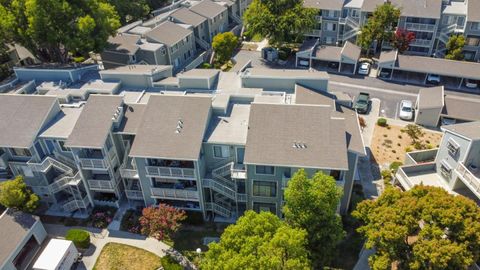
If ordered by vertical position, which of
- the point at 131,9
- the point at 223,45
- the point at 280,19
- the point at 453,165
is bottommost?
the point at 453,165

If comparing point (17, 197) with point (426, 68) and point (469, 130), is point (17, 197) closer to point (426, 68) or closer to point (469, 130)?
point (469, 130)

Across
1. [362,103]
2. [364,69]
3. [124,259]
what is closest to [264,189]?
[124,259]

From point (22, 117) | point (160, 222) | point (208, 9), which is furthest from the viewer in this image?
point (208, 9)

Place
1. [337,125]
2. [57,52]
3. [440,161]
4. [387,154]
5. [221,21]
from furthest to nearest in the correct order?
[221,21] < [57,52] < [387,154] < [440,161] < [337,125]

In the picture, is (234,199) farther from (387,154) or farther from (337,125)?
(387,154)

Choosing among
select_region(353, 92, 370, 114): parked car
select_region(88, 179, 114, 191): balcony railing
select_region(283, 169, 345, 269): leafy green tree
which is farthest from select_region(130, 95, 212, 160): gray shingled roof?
select_region(353, 92, 370, 114): parked car

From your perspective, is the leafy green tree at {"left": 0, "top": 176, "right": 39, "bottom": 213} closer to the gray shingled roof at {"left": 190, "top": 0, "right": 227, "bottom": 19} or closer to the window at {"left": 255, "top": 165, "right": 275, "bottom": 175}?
the window at {"left": 255, "top": 165, "right": 275, "bottom": 175}

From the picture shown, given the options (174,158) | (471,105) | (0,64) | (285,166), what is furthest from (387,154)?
(0,64)

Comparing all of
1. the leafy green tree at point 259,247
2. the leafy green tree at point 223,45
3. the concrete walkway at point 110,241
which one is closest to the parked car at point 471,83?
the leafy green tree at point 223,45
